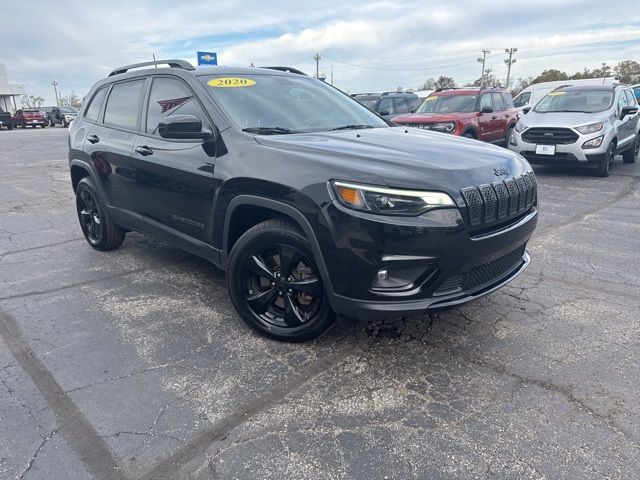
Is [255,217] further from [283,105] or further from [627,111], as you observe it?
[627,111]

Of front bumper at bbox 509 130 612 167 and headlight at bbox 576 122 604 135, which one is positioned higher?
headlight at bbox 576 122 604 135

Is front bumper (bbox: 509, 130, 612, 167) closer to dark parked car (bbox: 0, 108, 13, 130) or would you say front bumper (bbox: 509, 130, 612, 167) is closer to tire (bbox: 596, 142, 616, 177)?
tire (bbox: 596, 142, 616, 177)

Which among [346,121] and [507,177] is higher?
[346,121]

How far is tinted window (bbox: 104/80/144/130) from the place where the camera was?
Answer: 14.3 feet

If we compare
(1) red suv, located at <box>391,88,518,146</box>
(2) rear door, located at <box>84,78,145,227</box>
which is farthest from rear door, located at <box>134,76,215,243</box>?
(1) red suv, located at <box>391,88,518,146</box>

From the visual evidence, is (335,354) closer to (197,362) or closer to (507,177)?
(197,362)

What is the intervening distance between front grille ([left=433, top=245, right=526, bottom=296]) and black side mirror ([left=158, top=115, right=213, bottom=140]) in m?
1.89

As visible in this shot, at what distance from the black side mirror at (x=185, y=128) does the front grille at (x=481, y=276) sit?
1.89 meters

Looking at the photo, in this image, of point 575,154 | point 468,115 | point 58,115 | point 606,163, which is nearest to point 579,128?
point 575,154

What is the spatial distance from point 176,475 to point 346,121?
2912 millimetres

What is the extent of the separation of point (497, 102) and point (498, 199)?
10.6 m

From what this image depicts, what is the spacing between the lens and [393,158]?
2.85m

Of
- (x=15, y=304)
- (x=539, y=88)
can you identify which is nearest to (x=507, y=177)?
(x=15, y=304)

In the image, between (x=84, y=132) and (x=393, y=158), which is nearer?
(x=393, y=158)
